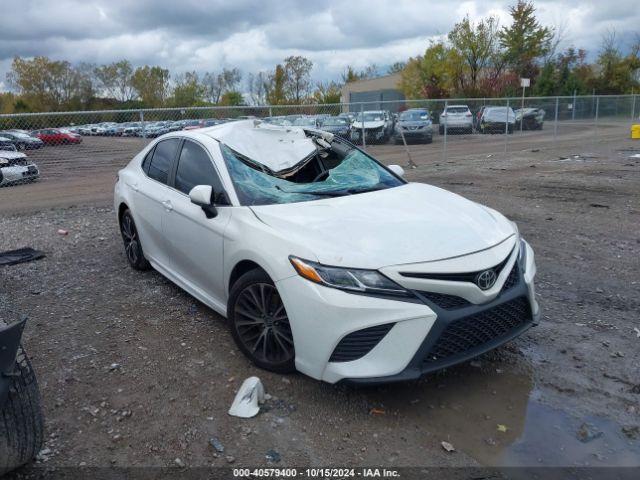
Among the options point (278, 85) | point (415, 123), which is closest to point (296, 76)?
point (278, 85)

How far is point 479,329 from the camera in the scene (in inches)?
128

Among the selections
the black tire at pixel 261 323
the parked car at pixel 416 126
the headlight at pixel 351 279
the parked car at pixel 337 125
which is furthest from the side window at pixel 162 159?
the parked car at pixel 416 126

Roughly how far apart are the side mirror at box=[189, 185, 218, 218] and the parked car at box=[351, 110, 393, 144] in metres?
12.8

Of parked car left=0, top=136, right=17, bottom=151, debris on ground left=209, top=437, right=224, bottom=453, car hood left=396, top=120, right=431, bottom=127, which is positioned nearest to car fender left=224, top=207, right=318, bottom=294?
debris on ground left=209, top=437, right=224, bottom=453

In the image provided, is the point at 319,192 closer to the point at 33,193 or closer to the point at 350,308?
the point at 350,308

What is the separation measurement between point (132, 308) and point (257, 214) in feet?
A: 6.08

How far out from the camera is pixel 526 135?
70.4 ft

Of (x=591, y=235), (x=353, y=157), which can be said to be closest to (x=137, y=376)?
(x=353, y=157)

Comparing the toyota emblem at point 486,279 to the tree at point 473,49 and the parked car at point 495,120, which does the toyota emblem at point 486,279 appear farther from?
the tree at point 473,49

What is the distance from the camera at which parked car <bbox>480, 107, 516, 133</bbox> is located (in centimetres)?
2083

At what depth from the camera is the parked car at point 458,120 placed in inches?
812

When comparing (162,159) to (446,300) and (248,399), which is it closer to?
(248,399)

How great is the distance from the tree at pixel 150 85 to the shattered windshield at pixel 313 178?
66.3 m

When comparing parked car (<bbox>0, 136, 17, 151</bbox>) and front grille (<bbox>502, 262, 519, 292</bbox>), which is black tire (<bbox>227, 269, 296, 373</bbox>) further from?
parked car (<bbox>0, 136, 17, 151</bbox>)
